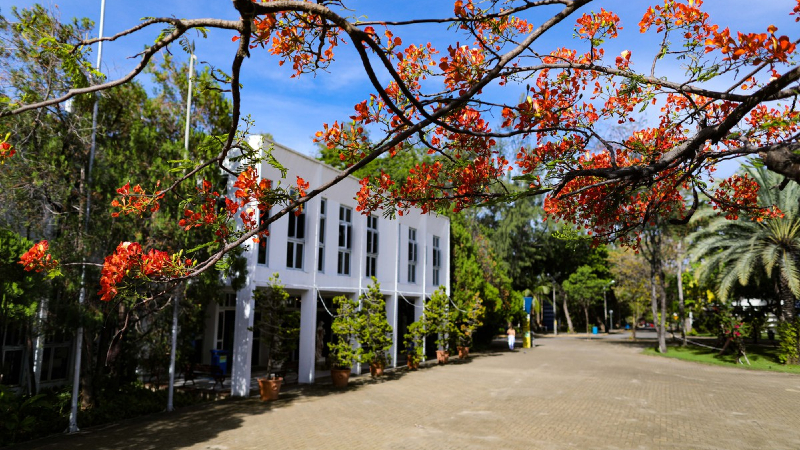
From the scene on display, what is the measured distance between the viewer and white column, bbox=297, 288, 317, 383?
635 inches

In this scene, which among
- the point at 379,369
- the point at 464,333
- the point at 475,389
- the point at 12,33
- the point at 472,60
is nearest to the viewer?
the point at 472,60

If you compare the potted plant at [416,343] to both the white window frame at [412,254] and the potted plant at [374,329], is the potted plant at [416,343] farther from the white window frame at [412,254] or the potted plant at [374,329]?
the white window frame at [412,254]

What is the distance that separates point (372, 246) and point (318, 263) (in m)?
→ 3.32

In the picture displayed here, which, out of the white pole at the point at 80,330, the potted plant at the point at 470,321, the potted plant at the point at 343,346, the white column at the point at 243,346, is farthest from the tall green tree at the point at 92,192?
the potted plant at the point at 470,321

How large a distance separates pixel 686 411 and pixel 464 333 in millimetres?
12286

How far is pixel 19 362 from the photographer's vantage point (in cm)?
1152

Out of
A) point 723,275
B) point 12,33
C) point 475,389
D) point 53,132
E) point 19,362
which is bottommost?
point 475,389

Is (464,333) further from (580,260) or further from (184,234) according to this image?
(580,260)

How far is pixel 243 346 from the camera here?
13602 mm

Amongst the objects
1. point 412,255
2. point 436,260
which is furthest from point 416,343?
point 436,260

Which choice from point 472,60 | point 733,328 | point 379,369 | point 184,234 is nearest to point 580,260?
point 733,328

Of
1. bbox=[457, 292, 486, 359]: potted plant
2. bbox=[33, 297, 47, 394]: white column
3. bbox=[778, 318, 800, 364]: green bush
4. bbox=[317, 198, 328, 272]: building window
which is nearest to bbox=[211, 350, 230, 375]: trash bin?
bbox=[317, 198, 328, 272]: building window

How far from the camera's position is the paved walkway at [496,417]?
356 inches

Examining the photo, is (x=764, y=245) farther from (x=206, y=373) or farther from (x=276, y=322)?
(x=206, y=373)
